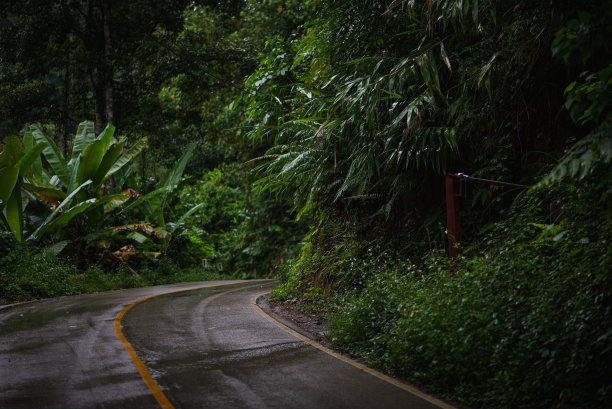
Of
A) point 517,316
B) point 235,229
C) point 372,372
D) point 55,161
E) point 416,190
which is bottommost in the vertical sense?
point 372,372

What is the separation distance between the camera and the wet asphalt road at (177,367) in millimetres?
5664

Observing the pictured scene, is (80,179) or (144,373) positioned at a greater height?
(80,179)

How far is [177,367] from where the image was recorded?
7.06 m

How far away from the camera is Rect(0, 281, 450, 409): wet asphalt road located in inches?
223

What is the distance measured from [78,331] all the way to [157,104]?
62.9 ft

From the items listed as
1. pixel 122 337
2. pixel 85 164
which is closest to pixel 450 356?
pixel 122 337

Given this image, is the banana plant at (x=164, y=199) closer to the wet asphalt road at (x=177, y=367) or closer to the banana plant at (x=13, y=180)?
the banana plant at (x=13, y=180)

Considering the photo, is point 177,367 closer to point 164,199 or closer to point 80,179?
point 80,179

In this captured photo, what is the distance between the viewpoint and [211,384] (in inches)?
246

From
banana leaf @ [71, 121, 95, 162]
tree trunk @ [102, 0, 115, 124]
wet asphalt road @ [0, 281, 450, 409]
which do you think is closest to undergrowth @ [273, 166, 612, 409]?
wet asphalt road @ [0, 281, 450, 409]

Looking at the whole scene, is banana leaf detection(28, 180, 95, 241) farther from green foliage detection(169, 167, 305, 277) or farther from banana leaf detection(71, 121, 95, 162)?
green foliage detection(169, 167, 305, 277)

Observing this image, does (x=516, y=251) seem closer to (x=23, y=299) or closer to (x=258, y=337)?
(x=258, y=337)

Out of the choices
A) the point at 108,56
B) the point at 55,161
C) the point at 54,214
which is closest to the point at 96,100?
the point at 108,56

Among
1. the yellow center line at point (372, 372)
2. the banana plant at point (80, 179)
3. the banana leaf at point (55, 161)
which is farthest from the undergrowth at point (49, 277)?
the yellow center line at point (372, 372)
